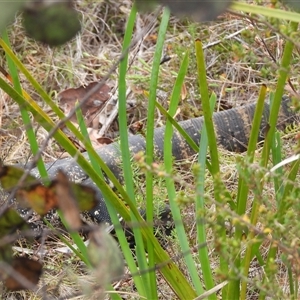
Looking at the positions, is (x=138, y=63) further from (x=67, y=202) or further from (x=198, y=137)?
(x=67, y=202)

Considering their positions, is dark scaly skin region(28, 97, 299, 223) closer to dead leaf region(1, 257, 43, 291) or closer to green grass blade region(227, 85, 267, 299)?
green grass blade region(227, 85, 267, 299)

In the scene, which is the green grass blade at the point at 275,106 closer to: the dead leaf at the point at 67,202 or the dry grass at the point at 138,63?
the dead leaf at the point at 67,202

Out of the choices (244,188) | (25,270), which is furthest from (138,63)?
(25,270)

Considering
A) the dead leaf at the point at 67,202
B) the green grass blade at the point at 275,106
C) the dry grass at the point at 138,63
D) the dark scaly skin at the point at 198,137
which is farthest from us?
the dry grass at the point at 138,63

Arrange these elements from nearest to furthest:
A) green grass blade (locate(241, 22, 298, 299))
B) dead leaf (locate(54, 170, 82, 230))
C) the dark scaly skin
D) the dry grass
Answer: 1. dead leaf (locate(54, 170, 82, 230))
2. green grass blade (locate(241, 22, 298, 299))
3. the dark scaly skin
4. the dry grass

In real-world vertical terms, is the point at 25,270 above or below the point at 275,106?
above

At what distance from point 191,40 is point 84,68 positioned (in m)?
0.63

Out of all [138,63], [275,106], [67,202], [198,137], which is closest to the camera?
[67,202]

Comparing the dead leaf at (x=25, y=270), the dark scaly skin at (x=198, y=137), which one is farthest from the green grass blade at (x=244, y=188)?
the dark scaly skin at (x=198, y=137)


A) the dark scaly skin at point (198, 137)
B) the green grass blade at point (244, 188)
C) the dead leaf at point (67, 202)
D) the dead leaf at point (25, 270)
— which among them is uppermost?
the dead leaf at point (67, 202)

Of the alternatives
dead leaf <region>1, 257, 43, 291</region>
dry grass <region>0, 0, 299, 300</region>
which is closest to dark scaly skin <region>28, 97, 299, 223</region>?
dry grass <region>0, 0, 299, 300</region>

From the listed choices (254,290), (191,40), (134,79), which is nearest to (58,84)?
(134,79)

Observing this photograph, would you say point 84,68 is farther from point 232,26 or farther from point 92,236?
point 92,236

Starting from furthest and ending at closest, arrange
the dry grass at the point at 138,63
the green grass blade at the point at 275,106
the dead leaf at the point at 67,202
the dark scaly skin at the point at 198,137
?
the dry grass at the point at 138,63 < the dark scaly skin at the point at 198,137 < the green grass blade at the point at 275,106 < the dead leaf at the point at 67,202
